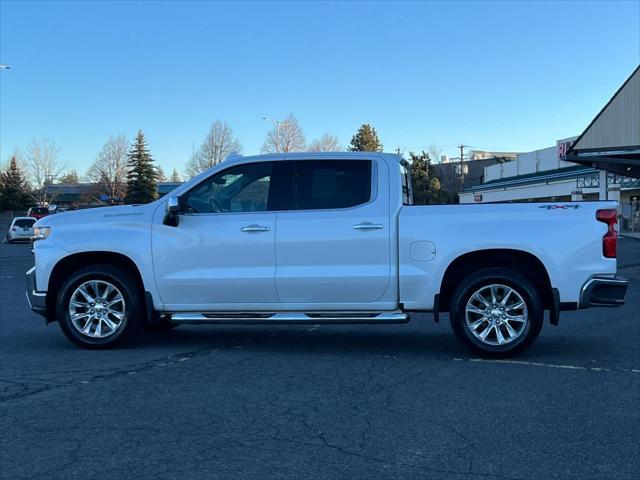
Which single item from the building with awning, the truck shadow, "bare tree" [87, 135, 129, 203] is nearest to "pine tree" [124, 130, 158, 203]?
"bare tree" [87, 135, 129, 203]

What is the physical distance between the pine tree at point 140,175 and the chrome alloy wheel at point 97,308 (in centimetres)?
6764

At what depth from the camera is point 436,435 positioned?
4520 millimetres

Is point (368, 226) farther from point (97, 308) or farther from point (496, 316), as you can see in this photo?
point (97, 308)

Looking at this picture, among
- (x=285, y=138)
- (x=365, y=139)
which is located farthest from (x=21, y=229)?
(x=365, y=139)

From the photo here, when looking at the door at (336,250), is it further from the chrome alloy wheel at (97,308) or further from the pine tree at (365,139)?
the pine tree at (365,139)

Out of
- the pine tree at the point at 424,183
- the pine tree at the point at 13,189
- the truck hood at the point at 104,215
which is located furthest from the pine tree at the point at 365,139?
the truck hood at the point at 104,215

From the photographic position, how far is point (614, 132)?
24609 millimetres

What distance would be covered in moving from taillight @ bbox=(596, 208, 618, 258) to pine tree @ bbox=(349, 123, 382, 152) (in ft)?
279

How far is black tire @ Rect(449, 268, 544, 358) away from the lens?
22.1ft

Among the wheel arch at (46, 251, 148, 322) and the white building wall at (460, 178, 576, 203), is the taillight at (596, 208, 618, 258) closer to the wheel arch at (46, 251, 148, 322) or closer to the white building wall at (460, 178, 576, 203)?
the wheel arch at (46, 251, 148, 322)

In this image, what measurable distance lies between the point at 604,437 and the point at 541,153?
69309 millimetres

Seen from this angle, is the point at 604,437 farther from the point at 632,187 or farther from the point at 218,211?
the point at 632,187

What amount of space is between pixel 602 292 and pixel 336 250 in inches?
103

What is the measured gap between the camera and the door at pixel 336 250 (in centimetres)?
689
